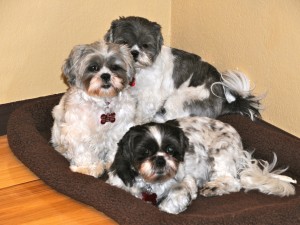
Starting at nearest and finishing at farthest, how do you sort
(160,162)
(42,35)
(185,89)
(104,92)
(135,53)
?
(160,162)
(104,92)
(135,53)
(185,89)
(42,35)

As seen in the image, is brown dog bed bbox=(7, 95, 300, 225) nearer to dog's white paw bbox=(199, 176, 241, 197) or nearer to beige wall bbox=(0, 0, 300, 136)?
dog's white paw bbox=(199, 176, 241, 197)

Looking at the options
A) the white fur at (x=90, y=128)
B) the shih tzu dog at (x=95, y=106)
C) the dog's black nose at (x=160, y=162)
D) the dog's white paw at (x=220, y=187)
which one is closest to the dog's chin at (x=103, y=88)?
the shih tzu dog at (x=95, y=106)

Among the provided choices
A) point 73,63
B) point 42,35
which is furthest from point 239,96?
point 42,35

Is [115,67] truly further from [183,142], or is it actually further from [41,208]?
[41,208]

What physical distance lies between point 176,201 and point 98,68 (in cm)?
119

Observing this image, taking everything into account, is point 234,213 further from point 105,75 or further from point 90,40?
point 90,40

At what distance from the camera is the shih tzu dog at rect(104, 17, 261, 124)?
5.58m

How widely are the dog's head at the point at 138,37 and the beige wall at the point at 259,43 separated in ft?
2.83

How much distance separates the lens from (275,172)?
4.91 m

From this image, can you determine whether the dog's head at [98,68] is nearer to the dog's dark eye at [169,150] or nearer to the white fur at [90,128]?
the white fur at [90,128]

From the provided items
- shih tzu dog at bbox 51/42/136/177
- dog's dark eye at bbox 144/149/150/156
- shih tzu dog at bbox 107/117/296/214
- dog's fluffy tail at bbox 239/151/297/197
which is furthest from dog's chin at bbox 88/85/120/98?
dog's fluffy tail at bbox 239/151/297/197

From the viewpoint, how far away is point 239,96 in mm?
5605

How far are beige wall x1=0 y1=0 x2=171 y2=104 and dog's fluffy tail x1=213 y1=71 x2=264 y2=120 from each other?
1473 mm

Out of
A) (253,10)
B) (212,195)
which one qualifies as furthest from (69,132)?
(253,10)
